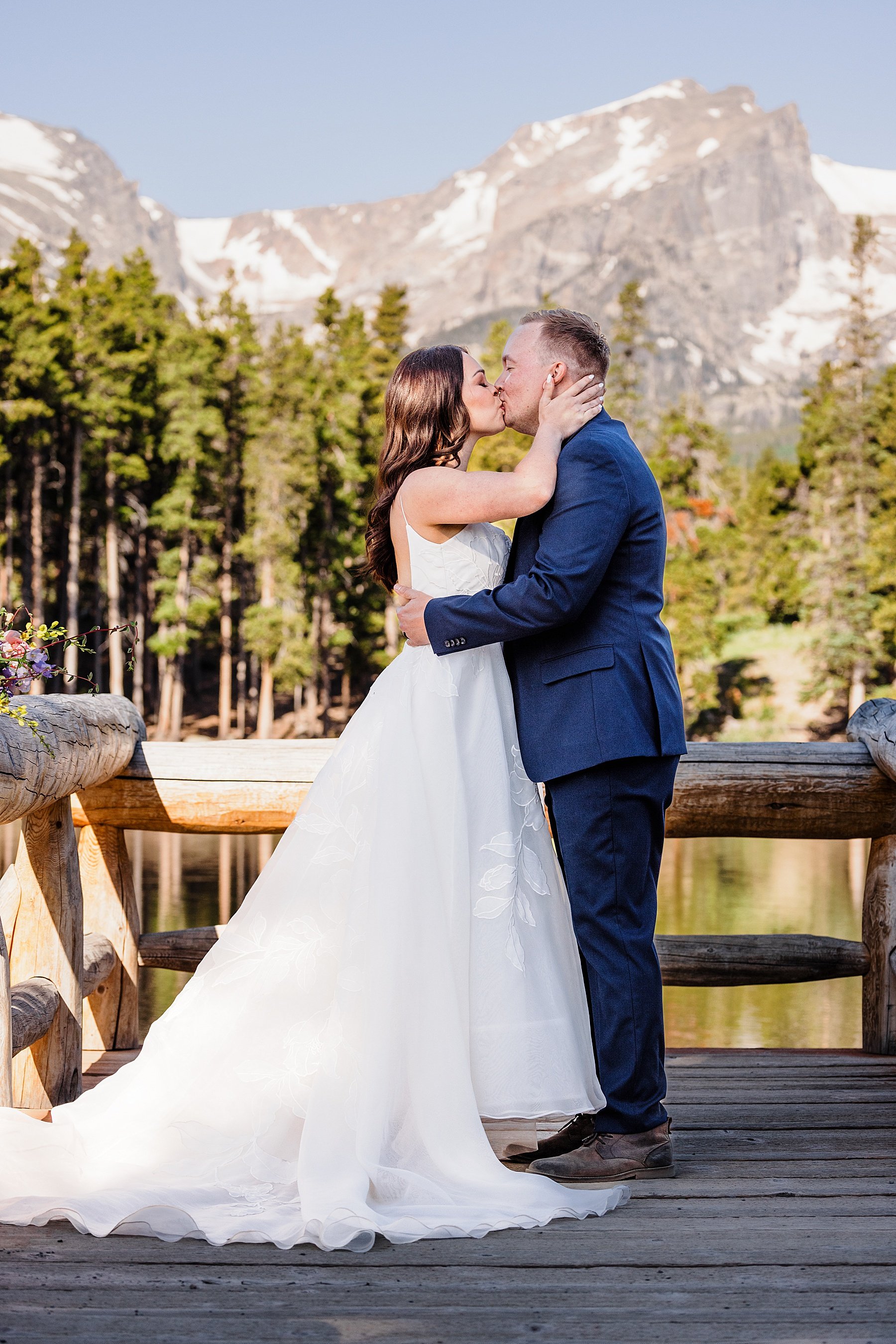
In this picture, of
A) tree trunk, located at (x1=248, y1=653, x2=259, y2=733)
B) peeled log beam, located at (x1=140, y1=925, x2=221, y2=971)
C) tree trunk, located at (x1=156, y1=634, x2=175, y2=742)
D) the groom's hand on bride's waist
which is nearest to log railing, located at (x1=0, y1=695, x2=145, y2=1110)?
peeled log beam, located at (x1=140, y1=925, x2=221, y2=971)

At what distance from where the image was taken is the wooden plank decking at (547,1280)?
1.96 m

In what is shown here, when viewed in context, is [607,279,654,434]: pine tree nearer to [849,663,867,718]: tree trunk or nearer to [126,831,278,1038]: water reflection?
[849,663,867,718]: tree trunk

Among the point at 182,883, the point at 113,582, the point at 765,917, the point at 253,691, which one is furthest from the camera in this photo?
the point at 253,691

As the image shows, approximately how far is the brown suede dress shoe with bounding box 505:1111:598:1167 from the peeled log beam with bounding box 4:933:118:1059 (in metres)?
1.15

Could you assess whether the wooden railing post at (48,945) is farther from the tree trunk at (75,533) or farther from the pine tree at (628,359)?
the pine tree at (628,359)

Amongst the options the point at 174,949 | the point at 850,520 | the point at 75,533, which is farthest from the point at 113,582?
the point at 174,949

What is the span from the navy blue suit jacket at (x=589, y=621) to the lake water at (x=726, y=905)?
17.7ft

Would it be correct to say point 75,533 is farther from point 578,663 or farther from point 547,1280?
point 547,1280

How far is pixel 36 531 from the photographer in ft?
97.1

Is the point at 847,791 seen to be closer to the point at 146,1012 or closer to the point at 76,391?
the point at 146,1012

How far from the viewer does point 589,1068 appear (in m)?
2.81

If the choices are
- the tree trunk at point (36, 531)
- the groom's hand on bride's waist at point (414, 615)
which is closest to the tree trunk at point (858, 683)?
the tree trunk at point (36, 531)

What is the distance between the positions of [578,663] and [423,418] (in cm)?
71

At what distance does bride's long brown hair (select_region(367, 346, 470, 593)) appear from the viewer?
3021 millimetres
